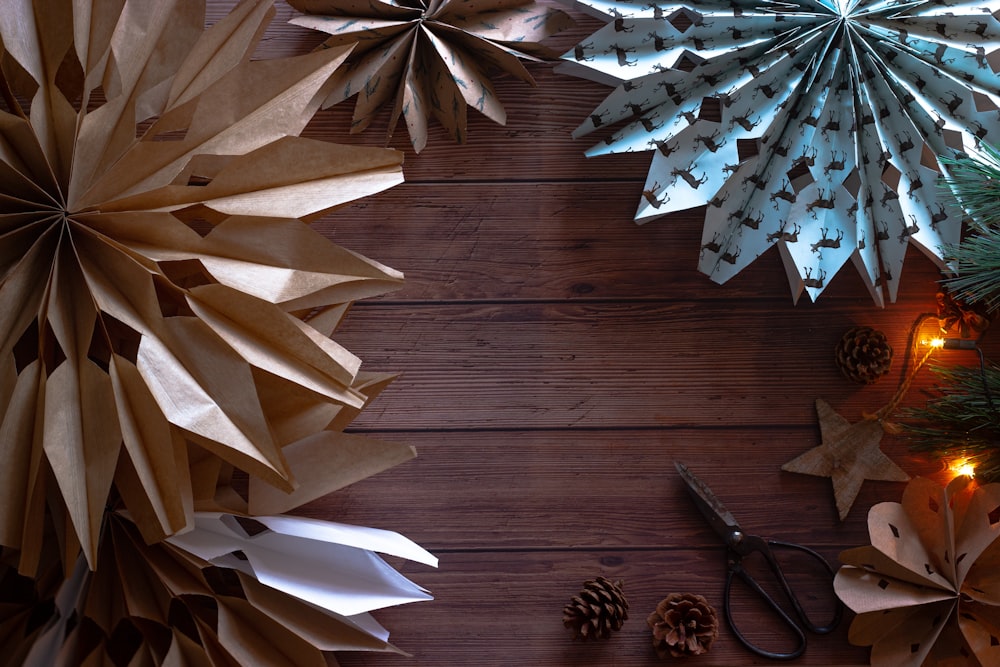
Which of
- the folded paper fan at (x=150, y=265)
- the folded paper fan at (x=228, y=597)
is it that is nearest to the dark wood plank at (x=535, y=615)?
the folded paper fan at (x=228, y=597)

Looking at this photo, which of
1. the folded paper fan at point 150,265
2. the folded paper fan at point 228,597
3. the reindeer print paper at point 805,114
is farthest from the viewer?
the reindeer print paper at point 805,114

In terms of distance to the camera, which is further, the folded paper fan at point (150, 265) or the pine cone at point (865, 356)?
the pine cone at point (865, 356)

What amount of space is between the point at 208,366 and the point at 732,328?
61 centimetres

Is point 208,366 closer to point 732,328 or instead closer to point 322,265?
point 322,265

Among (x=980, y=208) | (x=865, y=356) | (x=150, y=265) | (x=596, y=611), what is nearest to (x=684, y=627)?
(x=596, y=611)

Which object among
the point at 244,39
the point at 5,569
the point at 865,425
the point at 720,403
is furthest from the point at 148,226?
the point at 865,425

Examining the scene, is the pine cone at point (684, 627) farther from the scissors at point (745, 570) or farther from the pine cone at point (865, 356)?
the pine cone at point (865, 356)

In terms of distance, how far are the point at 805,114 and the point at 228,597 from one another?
0.78m

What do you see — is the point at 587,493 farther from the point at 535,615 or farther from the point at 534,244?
the point at 534,244

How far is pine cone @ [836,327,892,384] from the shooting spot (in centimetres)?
95

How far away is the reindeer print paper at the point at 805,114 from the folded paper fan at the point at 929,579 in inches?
10.3

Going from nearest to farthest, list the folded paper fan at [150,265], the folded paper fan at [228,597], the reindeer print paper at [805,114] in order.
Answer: the folded paper fan at [150,265]
the folded paper fan at [228,597]
the reindeer print paper at [805,114]

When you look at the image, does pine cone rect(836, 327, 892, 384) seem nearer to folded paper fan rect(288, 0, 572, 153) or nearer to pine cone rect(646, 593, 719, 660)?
pine cone rect(646, 593, 719, 660)

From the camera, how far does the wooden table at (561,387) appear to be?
911 mm
